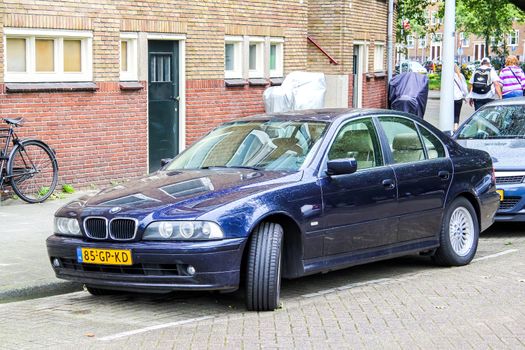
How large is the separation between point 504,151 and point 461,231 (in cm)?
304

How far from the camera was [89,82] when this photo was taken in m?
14.8

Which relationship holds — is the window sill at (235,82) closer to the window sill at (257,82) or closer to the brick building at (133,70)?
the brick building at (133,70)

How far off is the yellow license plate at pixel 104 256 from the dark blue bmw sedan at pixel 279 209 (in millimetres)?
10

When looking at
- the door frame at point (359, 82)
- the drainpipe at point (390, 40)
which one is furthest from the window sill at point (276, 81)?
Result: the drainpipe at point (390, 40)

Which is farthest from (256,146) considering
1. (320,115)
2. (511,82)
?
(511,82)

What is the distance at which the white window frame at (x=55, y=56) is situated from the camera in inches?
532

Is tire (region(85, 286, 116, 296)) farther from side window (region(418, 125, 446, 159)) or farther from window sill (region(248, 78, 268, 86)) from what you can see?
window sill (region(248, 78, 268, 86))

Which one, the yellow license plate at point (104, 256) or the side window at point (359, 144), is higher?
the side window at point (359, 144)

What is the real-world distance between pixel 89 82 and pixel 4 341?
8449 mm

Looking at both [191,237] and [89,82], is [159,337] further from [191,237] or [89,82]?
[89,82]

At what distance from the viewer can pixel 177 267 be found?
720 cm

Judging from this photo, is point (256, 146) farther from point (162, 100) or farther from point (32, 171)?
point (162, 100)

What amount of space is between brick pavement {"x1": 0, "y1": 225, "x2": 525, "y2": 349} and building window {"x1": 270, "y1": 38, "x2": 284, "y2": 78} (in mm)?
11135

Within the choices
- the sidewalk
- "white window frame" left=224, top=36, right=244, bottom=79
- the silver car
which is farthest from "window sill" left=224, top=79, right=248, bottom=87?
the silver car
